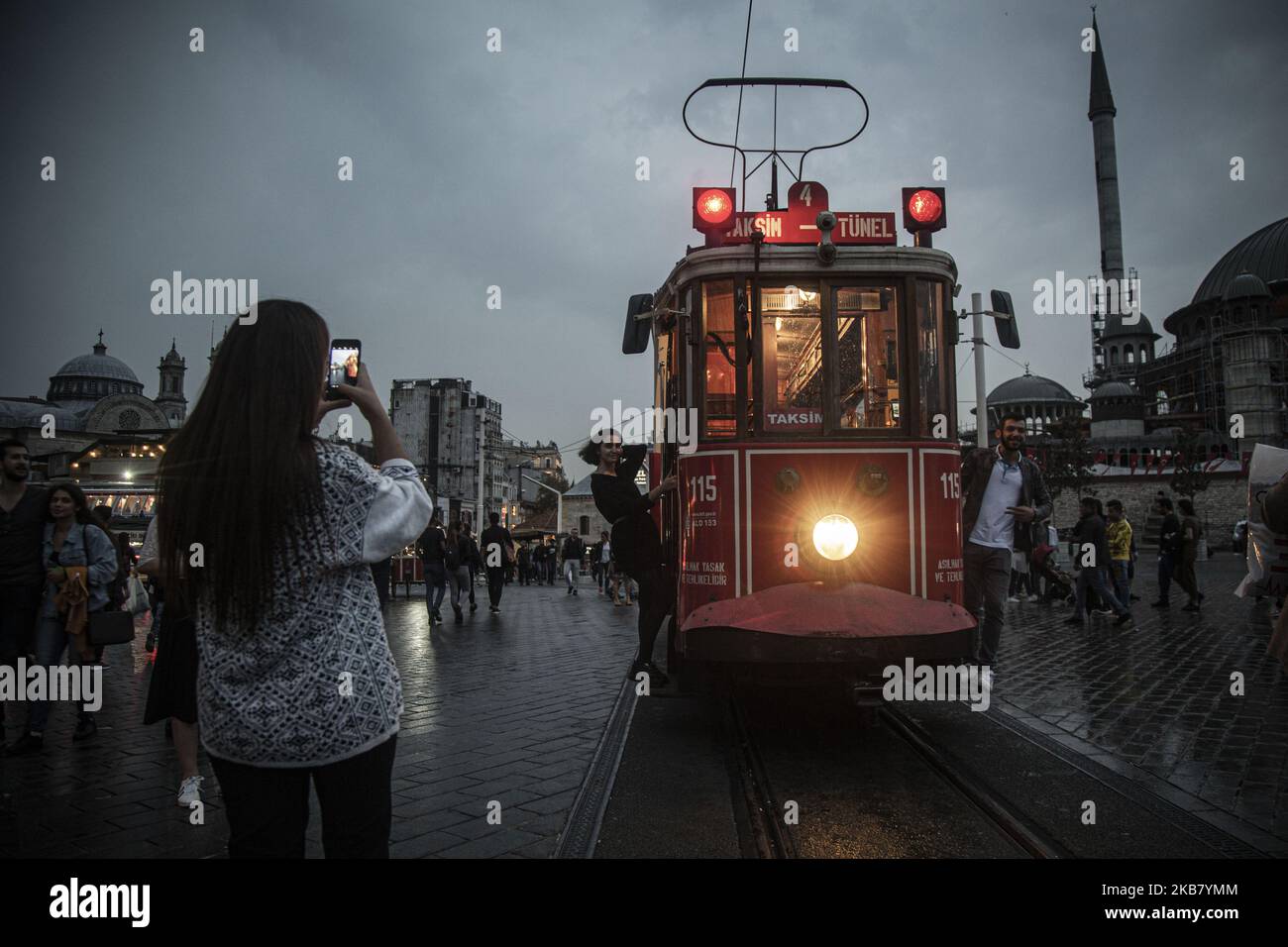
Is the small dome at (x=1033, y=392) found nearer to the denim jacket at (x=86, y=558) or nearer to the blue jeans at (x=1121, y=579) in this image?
the blue jeans at (x=1121, y=579)

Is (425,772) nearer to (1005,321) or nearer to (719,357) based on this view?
(719,357)

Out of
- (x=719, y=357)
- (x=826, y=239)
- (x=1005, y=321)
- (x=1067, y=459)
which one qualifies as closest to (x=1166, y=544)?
(x=1005, y=321)

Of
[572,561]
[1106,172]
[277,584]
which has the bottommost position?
[572,561]

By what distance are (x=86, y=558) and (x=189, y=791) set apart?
2393 mm

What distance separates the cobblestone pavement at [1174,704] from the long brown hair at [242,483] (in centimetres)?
406

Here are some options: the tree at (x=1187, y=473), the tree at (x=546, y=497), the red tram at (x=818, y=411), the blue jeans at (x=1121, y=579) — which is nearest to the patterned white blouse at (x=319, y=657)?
the red tram at (x=818, y=411)

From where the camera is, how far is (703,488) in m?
5.41

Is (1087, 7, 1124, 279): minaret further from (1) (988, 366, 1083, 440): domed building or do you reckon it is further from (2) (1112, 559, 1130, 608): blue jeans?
(2) (1112, 559, 1130, 608): blue jeans

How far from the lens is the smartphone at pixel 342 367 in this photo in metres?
2.13

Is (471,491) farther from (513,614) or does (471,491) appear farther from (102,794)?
(102,794)
